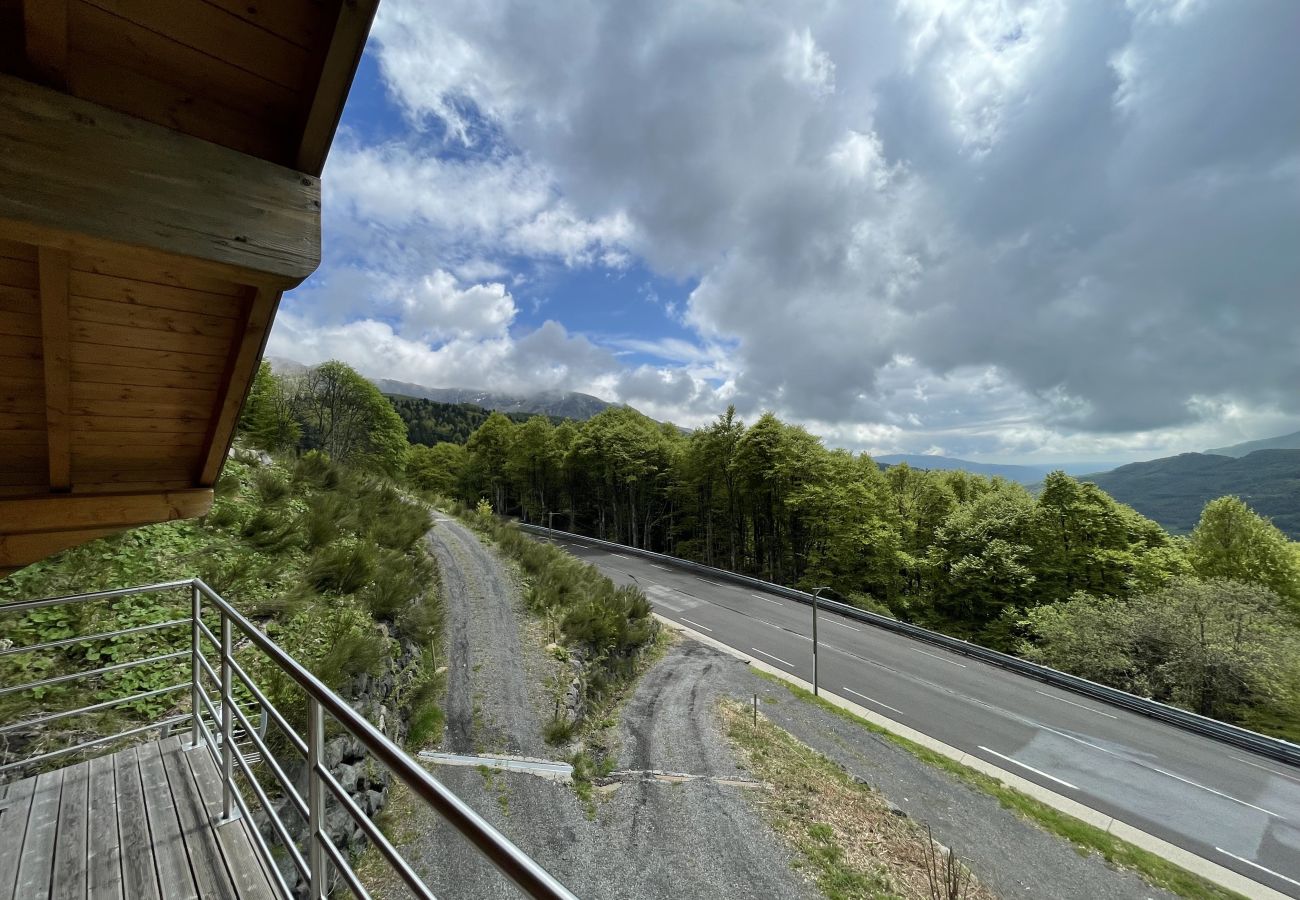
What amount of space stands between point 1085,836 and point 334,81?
14850 millimetres

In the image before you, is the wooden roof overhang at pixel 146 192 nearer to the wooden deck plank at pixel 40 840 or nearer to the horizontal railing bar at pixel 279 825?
the wooden deck plank at pixel 40 840

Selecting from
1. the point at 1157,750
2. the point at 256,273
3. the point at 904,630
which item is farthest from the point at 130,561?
the point at 904,630

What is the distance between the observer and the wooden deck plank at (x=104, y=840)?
1.99m

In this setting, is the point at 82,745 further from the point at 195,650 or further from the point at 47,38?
the point at 47,38

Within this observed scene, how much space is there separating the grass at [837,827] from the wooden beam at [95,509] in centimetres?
887

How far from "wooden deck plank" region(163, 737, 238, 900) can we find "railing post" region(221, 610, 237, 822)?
0.10 m

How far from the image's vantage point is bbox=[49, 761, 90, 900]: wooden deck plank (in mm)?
1991

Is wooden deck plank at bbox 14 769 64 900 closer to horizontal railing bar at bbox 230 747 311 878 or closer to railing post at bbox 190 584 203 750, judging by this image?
railing post at bbox 190 584 203 750

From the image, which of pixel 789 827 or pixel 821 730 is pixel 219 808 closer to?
pixel 789 827

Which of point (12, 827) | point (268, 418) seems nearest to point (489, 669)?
point (12, 827)

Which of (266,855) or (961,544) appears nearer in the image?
(266,855)

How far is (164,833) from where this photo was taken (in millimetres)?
2271

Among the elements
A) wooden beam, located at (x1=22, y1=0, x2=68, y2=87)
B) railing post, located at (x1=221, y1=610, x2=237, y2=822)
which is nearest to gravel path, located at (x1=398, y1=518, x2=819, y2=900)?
railing post, located at (x1=221, y1=610, x2=237, y2=822)

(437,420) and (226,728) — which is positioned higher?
(437,420)
